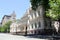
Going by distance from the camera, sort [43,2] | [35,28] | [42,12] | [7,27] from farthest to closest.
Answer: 1. [7,27]
2. [35,28]
3. [42,12]
4. [43,2]

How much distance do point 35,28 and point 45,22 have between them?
19.5ft

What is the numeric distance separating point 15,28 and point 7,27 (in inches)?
620

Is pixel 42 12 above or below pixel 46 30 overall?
above

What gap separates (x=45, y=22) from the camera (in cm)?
4503

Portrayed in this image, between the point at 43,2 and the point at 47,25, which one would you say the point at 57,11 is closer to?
the point at 43,2

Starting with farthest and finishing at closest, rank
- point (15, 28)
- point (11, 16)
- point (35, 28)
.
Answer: point (11, 16)
point (15, 28)
point (35, 28)

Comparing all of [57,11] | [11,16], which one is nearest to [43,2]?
[57,11]

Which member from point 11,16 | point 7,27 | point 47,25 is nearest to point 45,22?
point 47,25

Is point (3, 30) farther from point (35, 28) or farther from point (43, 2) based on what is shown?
point (43, 2)

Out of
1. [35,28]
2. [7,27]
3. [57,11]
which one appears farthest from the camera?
[7,27]

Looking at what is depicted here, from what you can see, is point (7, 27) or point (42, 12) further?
point (7, 27)

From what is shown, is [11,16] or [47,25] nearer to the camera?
[47,25]

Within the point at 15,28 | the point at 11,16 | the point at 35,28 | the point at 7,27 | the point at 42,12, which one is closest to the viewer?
the point at 42,12

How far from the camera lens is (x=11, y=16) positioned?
434 feet
